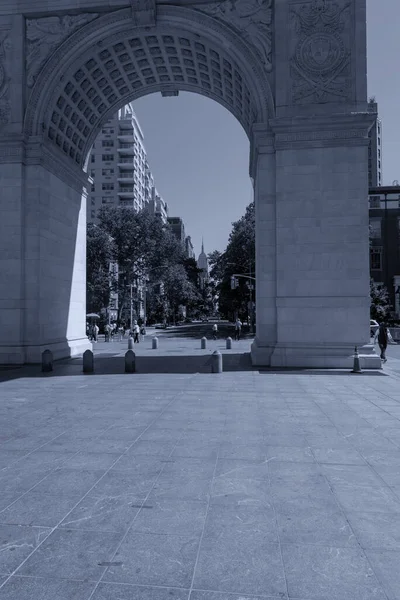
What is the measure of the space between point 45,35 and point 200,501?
2469 centimetres

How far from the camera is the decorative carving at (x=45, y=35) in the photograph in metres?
23.2

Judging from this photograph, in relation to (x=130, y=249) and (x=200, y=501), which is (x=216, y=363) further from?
(x=130, y=249)

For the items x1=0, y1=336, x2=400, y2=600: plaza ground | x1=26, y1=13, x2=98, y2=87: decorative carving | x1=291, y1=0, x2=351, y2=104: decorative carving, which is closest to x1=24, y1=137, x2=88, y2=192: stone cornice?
x1=26, y1=13, x2=98, y2=87: decorative carving

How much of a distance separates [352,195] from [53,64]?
1592cm

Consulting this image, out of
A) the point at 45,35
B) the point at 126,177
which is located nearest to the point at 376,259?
the point at 45,35

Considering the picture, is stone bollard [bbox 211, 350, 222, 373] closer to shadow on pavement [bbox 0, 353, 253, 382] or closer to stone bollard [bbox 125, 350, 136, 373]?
shadow on pavement [bbox 0, 353, 253, 382]

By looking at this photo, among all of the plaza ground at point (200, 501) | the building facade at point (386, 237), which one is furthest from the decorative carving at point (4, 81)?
the building facade at point (386, 237)

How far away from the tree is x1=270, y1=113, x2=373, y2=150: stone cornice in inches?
1627

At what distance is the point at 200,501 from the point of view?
5879 mm

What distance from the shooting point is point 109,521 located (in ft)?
17.4

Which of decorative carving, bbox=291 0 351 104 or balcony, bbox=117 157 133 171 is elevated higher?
balcony, bbox=117 157 133 171

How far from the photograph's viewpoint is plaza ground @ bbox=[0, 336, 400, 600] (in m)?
4.16

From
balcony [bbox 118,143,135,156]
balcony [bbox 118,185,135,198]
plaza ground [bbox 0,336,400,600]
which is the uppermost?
balcony [bbox 118,143,135,156]

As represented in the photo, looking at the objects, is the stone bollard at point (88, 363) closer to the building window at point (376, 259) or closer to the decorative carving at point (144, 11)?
the decorative carving at point (144, 11)
